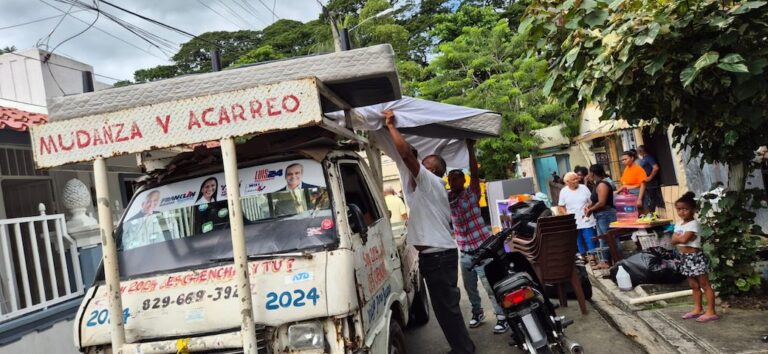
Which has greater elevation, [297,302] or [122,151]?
[122,151]

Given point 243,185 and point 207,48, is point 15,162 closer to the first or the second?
point 243,185

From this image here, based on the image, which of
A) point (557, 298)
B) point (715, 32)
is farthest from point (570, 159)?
point (715, 32)

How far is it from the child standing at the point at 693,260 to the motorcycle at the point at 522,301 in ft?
4.39

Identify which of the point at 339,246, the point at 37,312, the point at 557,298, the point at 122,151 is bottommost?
the point at 557,298

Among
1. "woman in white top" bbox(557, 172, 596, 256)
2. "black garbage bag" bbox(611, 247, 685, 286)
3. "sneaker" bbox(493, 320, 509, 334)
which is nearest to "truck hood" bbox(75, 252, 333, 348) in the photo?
"sneaker" bbox(493, 320, 509, 334)

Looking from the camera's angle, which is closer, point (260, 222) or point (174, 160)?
point (260, 222)

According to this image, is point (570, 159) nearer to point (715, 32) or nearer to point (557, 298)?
point (557, 298)

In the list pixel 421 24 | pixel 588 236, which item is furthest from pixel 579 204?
pixel 421 24

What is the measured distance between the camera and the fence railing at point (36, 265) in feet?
15.6

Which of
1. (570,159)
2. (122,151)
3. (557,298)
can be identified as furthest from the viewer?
(570,159)

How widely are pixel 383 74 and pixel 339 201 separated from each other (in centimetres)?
88

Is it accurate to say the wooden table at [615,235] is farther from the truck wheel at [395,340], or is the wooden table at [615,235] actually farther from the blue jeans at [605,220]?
the truck wheel at [395,340]

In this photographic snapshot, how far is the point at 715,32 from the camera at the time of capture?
11.6 feet

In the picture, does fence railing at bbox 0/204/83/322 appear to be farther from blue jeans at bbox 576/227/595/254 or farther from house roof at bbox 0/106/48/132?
blue jeans at bbox 576/227/595/254
